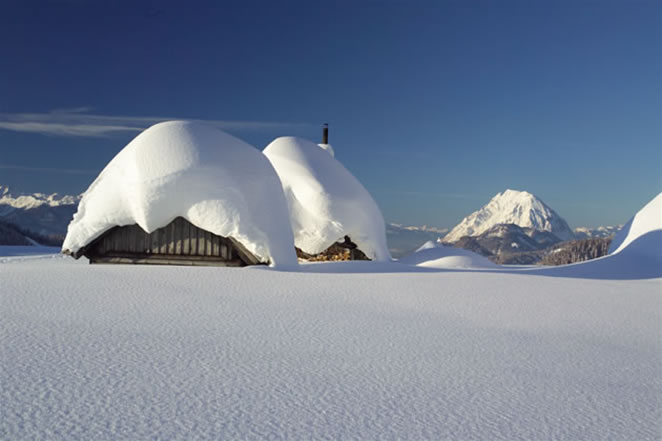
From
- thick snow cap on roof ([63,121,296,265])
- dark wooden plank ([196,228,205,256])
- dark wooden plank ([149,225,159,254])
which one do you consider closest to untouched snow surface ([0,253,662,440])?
thick snow cap on roof ([63,121,296,265])

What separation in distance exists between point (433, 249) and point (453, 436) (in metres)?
15.5

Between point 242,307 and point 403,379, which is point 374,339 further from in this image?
point 242,307

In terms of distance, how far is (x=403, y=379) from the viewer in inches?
155

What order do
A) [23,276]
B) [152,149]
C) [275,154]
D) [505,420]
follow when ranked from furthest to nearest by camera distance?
[275,154]
[152,149]
[23,276]
[505,420]

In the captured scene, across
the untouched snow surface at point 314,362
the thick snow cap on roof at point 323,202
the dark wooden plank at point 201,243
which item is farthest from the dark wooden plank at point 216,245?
the thick snow cap on roof at point 323,202

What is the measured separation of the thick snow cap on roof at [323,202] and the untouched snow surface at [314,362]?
7.67 m

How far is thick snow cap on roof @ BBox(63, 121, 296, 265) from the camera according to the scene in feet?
31.6

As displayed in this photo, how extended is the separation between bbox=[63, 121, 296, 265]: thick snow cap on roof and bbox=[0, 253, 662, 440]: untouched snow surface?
6.49 feet

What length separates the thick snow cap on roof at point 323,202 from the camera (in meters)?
15.6

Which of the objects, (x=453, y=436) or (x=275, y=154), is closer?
(x=453, y=436)

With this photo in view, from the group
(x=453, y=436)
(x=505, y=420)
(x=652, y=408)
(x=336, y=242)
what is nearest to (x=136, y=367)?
(x=453, y=436)

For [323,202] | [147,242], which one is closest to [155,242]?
[147,242]

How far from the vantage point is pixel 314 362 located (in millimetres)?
4258

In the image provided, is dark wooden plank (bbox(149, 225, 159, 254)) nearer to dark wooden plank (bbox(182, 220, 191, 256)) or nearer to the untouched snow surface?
dark wooden plank (bbox(182, 220, 191, 256))
